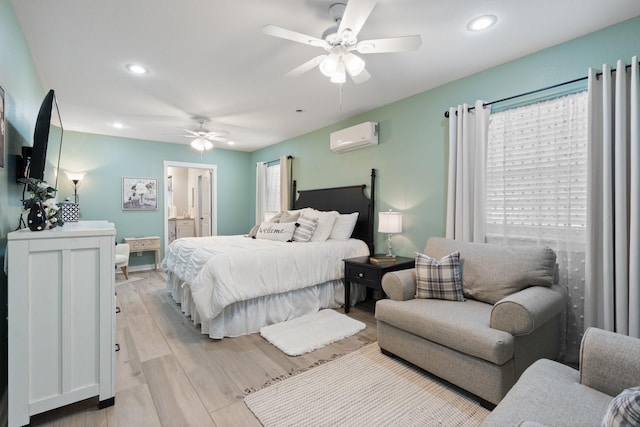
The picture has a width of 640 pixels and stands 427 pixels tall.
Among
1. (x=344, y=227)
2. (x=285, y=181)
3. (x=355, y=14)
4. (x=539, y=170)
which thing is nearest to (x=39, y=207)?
(x=355, y=14)

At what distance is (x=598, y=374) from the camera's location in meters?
1.19

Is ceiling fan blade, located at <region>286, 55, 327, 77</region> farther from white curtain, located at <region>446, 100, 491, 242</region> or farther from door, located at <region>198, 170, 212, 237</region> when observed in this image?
door, located at <region>198, 170, 212, 237</region>

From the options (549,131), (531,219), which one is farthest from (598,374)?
(549,131)

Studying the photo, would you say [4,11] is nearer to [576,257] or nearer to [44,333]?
[44,333]

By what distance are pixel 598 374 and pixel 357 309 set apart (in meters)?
2.46

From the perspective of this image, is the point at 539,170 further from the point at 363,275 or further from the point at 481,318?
the point at 363,275

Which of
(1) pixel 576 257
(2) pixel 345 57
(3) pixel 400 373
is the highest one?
(2) pixel 345 57

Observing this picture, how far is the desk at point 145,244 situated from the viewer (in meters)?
5.18

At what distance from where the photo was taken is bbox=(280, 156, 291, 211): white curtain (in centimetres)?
537

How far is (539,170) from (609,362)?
1.72 metres

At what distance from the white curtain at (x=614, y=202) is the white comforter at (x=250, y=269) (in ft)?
7.24

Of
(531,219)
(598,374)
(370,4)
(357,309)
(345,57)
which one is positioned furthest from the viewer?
(357,309)

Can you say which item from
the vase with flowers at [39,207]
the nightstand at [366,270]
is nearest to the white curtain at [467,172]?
the nightstand at [366,270]

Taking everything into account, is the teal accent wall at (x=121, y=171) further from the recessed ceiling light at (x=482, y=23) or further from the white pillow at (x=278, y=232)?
the recessed ceiling light at (x=482, y=23)
